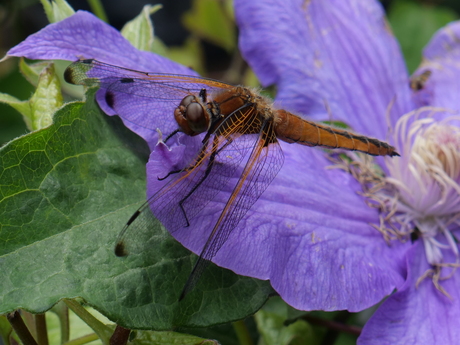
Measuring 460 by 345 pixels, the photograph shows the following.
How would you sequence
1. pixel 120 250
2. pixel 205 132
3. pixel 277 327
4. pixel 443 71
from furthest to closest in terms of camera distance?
1. pixel 443 71
2. pixel 277 327
3. pixel 205 132
4. pixel 120 250

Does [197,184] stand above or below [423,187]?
above

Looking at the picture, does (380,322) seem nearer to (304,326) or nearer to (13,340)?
(304,326)

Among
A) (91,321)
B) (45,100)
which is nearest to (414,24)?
(45,100)

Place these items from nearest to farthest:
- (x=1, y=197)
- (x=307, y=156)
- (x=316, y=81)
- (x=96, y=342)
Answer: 1. (x=1, y=197)
2. (x=96, y=342)
3. (x=307, y=156)
4. (x=316, y=81)

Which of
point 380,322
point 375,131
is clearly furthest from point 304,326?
point 375,131

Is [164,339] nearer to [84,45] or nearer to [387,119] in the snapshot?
[84,45]

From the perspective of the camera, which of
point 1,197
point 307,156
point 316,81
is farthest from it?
point 316,81
